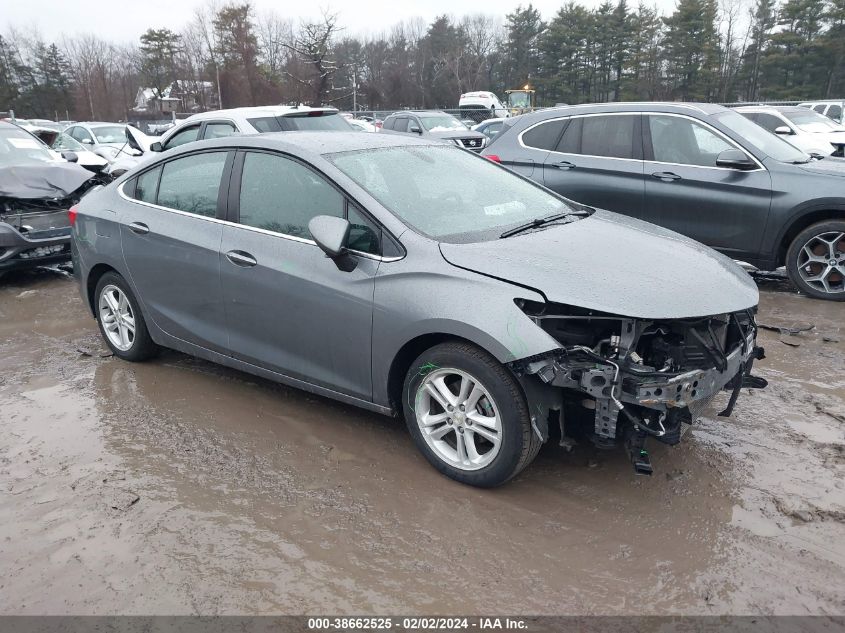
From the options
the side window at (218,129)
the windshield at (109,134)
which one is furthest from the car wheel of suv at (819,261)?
the windshield at (109,134)

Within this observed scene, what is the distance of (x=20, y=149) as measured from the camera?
886 cm

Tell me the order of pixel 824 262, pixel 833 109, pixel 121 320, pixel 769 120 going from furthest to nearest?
pixel 833 109, pixel 769 120, pixel 824 262, pixel 121 320

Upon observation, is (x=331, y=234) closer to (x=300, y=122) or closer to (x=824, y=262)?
(x=824, y=262)

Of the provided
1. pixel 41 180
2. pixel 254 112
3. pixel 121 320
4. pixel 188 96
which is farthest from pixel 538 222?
pixel 188 96

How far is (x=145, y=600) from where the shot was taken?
263cm

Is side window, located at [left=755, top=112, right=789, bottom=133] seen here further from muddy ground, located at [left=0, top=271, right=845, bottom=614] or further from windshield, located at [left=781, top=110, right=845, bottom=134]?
muddy ground, located at [left=0, top=271, right=845, bottom=614]

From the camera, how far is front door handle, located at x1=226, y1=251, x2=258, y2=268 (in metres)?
3.92

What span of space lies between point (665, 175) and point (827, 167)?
1.46 metres

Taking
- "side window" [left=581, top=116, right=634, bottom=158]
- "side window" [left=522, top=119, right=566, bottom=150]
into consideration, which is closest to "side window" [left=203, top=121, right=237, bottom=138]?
"side window" [left=522, top=119, right=566, bottom=150]

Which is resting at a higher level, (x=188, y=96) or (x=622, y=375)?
(x=188, y=96)

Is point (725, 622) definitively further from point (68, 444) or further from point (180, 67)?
point (180, 67)

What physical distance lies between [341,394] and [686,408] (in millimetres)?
1785

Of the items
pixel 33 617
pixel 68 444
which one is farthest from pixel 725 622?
pixel 68 444

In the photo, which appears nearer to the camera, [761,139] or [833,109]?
[761,139]
